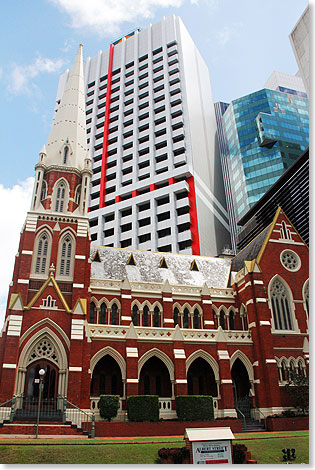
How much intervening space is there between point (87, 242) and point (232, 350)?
44.4 ft

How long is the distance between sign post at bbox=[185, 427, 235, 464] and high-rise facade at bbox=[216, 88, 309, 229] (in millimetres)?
60293

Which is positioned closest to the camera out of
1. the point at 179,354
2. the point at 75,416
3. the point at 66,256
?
the point at 75,416

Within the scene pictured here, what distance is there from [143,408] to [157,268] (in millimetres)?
14742

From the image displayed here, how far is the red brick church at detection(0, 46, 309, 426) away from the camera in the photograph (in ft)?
81.1

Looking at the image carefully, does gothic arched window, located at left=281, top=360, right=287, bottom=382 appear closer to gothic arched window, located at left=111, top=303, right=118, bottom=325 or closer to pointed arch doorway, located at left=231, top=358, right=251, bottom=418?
pointed arch doorway, located at left=231, top=358, right=251, bottom=418

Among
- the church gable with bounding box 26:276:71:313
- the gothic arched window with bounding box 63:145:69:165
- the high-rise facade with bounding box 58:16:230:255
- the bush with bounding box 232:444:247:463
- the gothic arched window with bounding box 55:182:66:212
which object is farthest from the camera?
the high-rise facade with bounding box 58:16:230:255

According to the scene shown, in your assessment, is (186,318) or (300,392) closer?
(300,392)

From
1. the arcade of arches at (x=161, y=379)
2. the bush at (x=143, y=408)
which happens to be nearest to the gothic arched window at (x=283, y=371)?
the arcade of arches at (x=161, y=379)

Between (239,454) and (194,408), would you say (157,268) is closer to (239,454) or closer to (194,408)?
(194,408)

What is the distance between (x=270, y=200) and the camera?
167 feet

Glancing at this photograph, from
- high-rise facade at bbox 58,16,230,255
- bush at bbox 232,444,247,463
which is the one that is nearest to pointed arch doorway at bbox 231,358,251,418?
bush at bbox 232,444,247,463

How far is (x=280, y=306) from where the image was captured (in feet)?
104

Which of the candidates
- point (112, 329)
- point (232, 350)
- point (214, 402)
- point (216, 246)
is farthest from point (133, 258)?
point (216, 246)

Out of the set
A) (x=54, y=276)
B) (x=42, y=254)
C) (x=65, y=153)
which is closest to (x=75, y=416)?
(x=54, y=276)
